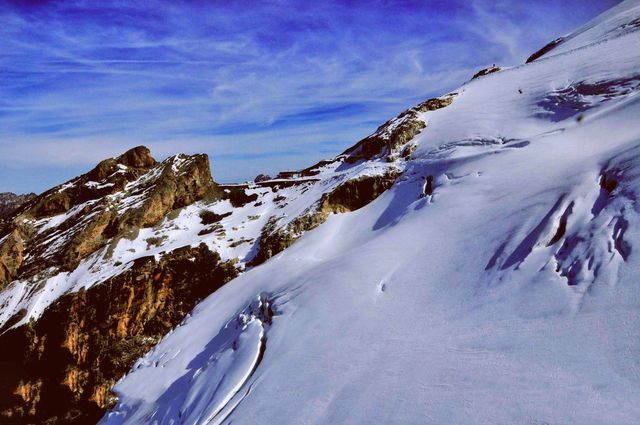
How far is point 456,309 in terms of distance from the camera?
34.9 ft

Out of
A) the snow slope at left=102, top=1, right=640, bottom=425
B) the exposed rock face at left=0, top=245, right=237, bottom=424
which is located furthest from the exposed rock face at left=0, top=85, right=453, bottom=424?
the snow slope at left=102, top=1, right=640, bottom=425

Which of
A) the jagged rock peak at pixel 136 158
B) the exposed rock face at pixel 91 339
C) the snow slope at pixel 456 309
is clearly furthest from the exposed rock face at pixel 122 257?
the jagged rock peak at pixel 136 158

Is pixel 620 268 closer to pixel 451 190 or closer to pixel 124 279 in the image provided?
pixel 451 190

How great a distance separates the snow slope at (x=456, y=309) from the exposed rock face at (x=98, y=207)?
13.3m

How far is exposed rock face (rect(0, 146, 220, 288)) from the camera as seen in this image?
29.1 metres

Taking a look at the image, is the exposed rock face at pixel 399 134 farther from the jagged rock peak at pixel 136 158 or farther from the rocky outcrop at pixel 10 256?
the rocky outcrop at pixel 10 256

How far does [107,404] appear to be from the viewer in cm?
2225

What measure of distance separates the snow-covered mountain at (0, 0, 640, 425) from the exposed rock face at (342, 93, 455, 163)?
9.4 inches

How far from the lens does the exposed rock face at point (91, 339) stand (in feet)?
75.4

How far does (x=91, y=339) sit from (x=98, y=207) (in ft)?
43.3

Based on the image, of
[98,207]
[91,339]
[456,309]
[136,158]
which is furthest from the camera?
[136,158]

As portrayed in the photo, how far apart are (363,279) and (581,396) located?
8.53m

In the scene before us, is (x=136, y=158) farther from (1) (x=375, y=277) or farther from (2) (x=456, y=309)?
(2) (x=456, y=309)

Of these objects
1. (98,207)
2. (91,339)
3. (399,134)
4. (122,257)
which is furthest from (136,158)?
(399,134)
